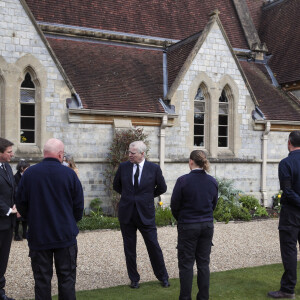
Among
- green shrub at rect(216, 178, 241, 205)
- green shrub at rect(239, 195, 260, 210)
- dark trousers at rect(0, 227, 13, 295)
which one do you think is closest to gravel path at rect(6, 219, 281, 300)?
dark trousers at rect(0, 227, 13, 295)

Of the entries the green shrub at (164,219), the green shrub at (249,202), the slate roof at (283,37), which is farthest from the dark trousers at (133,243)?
the slate roof at (283,37)

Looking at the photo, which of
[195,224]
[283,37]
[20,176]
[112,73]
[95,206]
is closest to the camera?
[195,224]

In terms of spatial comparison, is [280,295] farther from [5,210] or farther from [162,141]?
[162,141]

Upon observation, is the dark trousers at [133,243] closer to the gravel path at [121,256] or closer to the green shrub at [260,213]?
the gravel path at [121,256]

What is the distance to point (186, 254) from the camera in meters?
5.00

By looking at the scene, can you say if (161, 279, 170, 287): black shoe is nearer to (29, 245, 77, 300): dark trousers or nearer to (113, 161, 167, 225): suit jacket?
(113, 161, 167, 225): suit jacket

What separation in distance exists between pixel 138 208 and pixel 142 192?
0.23 metres

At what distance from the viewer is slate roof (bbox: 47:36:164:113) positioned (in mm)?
13281

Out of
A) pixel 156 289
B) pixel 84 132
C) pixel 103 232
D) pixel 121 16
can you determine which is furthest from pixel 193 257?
pixel 121 16

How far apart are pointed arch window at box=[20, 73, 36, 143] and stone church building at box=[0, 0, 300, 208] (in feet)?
0.09

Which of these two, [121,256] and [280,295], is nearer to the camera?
[280,295]

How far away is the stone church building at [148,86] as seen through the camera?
12.1m

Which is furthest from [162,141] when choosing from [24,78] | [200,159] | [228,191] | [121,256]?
[200,159]

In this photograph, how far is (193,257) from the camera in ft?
16.5
